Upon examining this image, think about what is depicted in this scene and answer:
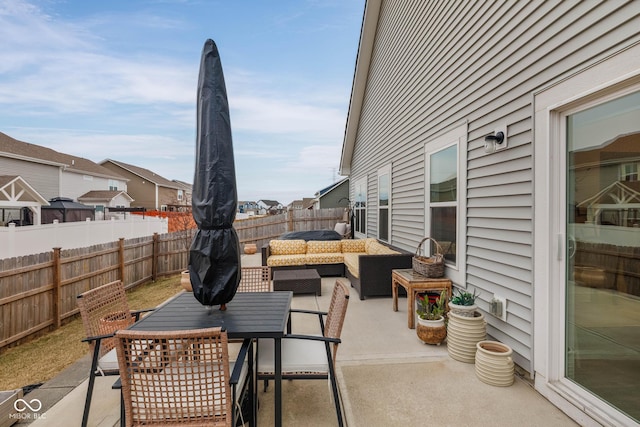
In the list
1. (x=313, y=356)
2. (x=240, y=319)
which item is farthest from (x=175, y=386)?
(x=313, y=356)

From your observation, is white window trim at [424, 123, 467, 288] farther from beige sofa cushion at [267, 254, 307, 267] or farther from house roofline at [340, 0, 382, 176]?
house roofline at [340, 0, 382, 176]

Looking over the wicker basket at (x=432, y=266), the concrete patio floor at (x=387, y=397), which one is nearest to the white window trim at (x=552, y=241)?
the concrete patio floor at (x=387, y=397)

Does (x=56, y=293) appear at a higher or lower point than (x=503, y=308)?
lower

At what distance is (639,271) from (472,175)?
1918mm

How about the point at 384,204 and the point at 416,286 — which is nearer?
the point at 416,286

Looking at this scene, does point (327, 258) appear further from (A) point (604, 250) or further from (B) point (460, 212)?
(A) point (604, 250)

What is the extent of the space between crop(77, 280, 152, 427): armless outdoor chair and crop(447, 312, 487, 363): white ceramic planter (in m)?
2.87

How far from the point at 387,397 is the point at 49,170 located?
21.6 metres

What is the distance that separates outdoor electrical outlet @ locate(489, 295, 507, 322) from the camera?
117 inches

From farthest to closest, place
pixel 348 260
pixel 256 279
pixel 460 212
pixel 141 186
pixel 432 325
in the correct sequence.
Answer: pixel 141 186
pixel 348 260
pixel 460 212
pixel 256 279
pixel 432 325

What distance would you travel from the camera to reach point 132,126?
18141 mm

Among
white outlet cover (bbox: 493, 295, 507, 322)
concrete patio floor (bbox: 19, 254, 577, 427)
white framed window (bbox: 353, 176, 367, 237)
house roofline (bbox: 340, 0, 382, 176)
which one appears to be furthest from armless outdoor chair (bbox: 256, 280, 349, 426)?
house roofline (bbox: 340, 0, 382, 176)

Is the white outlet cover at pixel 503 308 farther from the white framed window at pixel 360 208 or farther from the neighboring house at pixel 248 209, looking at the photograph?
the neighboring house at pixel 248 209

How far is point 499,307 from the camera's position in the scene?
303 centimetres
